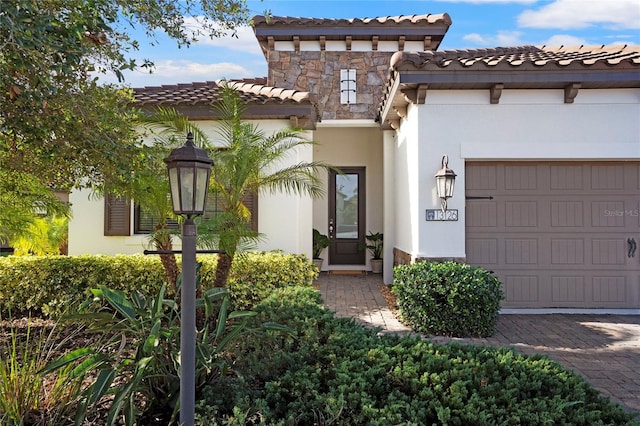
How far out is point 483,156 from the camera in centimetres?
731

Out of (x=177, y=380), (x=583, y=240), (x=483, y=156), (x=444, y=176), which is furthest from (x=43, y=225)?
(x=583, y=240)

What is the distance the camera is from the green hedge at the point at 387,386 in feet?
9.58

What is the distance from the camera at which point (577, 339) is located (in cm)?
609

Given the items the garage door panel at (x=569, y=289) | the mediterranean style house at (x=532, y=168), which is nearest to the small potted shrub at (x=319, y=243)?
the mediterranean style house at (x=532, y=168)

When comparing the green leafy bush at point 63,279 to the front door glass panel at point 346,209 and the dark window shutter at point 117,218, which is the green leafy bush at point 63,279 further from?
the front door glass panel at point 346,209

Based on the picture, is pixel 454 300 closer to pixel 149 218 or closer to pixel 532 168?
pixel 532 168

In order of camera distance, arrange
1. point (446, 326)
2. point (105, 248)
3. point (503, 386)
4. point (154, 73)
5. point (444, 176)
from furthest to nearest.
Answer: point (105, 248) < point (444, 176) < point (446, 326) < point (154, 73) < point (503, 386)

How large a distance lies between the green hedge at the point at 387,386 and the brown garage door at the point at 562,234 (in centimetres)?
402

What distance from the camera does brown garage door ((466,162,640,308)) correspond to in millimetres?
7492

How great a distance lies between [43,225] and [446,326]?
7.40m

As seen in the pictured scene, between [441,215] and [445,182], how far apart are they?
0.59 m

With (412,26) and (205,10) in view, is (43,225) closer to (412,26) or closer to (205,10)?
(205,10)

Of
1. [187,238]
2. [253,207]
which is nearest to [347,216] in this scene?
[253,207]

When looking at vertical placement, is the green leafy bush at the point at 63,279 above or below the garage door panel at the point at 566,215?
below
